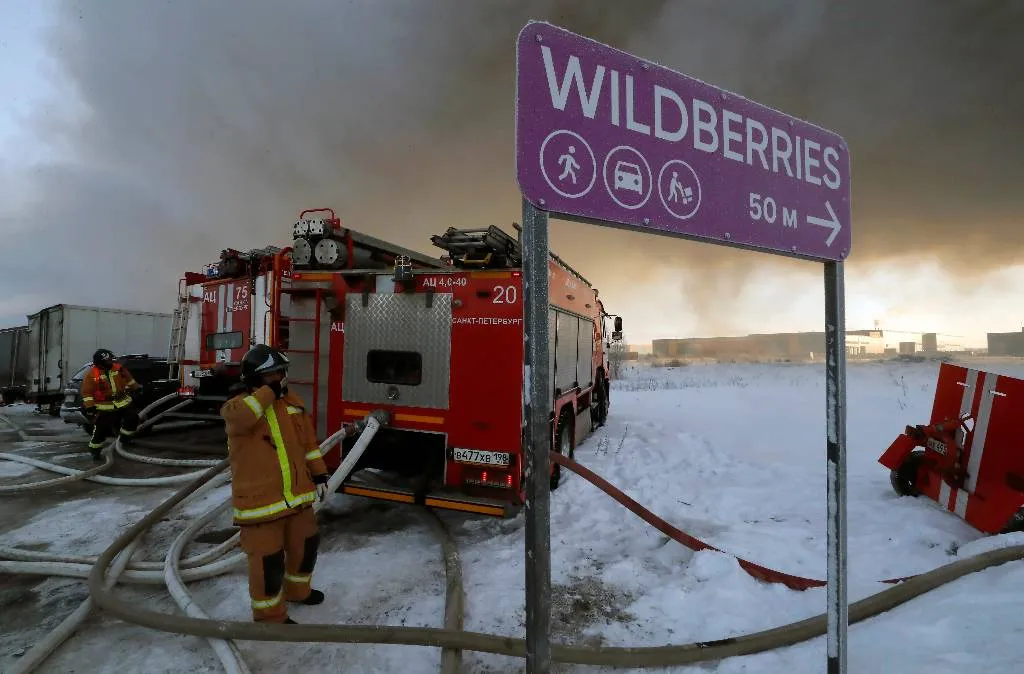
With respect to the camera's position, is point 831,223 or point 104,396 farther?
point 104,396

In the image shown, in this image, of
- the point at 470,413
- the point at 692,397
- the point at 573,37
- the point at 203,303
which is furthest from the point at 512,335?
the point at 692,397

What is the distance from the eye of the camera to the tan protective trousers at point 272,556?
128 inches

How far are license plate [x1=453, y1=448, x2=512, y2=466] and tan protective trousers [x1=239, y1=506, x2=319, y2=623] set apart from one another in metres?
1.79

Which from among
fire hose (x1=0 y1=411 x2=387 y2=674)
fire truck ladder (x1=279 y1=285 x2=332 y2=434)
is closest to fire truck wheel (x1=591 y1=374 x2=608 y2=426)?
fire truck ladder (x1=279 y1=285 x2=332 y2=434)

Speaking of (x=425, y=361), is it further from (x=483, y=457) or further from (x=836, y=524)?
(x=836, y=524)

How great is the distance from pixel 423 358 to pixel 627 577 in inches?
112

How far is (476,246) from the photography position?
5.30m

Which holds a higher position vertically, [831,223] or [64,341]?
[831,223]

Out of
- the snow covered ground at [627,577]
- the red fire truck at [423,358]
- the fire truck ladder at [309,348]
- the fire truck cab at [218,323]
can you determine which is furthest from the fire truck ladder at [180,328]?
the fire truck ladder at [309,348]

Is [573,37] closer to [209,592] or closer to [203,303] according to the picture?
[209,592]

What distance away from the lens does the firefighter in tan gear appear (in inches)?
128

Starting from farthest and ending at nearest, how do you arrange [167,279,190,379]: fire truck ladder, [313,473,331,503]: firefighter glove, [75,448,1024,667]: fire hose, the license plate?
[167,279,190,379]: fire truck ladder → the license plate → [313,473,331,503]: firefighter glove → [75,448,1024,667]: fire hose

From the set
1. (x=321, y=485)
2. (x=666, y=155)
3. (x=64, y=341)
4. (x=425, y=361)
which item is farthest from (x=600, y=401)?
(x=64, y=341)

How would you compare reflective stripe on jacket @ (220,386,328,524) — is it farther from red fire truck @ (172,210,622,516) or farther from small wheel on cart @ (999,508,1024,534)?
small wheel on cart @ (999,508,1024,534)
